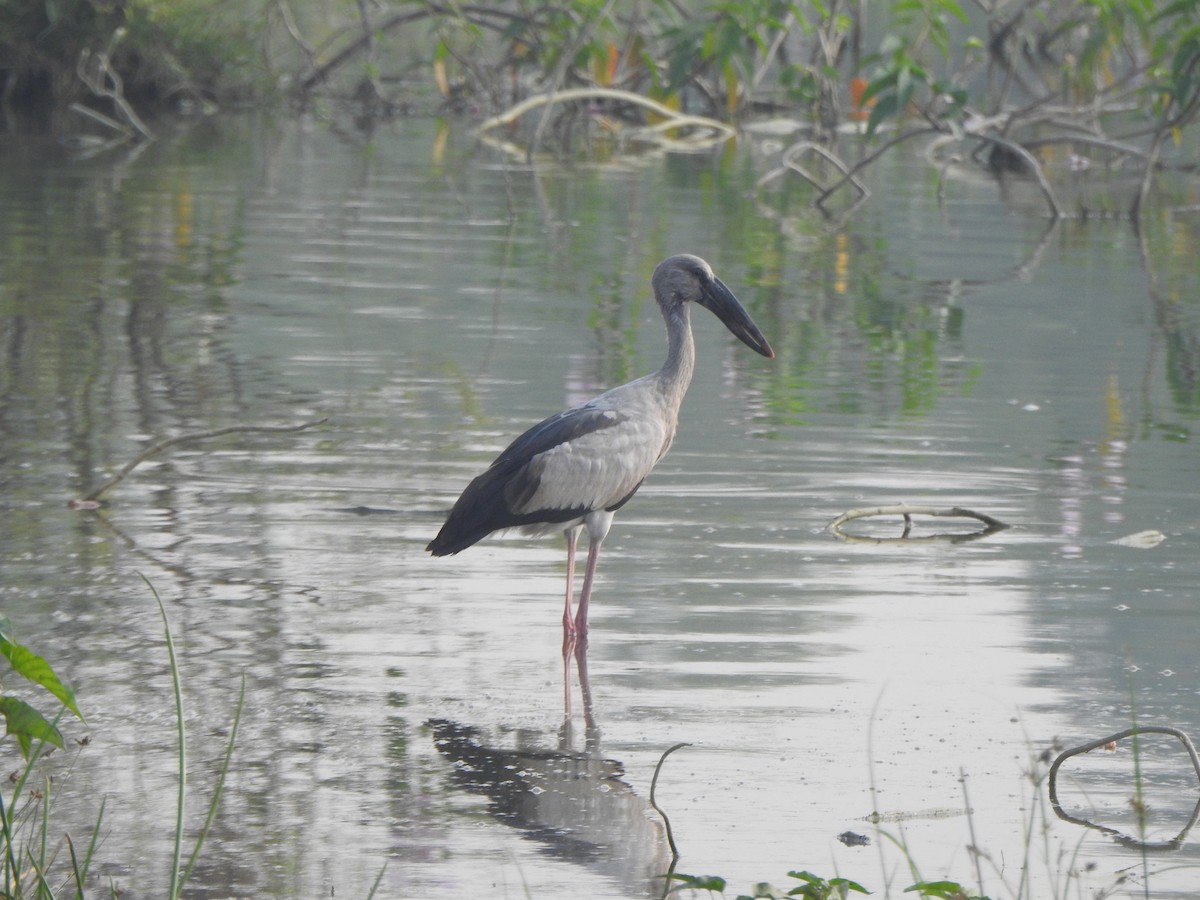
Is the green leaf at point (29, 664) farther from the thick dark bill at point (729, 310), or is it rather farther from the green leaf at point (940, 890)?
the thick dark bill at point (729, 310)

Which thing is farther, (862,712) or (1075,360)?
(1075,360)

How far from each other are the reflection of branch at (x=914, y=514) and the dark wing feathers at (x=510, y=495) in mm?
1595

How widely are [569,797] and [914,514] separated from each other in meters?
3.52

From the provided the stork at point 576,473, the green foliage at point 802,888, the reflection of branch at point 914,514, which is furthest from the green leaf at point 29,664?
the reflection of branch at point 914,514

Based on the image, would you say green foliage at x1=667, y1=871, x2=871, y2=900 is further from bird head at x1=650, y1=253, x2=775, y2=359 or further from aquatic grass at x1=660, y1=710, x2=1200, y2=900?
bird head at x1=650, y1=253, x2=775, y2=359

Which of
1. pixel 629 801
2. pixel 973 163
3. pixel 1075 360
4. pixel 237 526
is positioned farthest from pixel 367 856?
pixel 973 163

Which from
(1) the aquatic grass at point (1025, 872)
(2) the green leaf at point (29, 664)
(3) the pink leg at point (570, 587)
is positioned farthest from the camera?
(3) the pink leg at point (570, 587)

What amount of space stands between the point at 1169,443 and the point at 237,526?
4.90m

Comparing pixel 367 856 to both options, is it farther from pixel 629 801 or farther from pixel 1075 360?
pixel 1075 360

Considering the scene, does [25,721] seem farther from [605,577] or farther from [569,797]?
[605,577]

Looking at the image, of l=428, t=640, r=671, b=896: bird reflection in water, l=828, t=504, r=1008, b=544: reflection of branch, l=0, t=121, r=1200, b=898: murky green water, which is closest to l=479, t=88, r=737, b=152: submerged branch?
l=0, t=121, r=1200, b=898: murky green water

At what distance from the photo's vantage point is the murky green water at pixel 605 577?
552cm

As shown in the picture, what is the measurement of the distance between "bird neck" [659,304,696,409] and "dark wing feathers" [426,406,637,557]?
0.50m

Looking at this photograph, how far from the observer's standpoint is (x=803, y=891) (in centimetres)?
414
